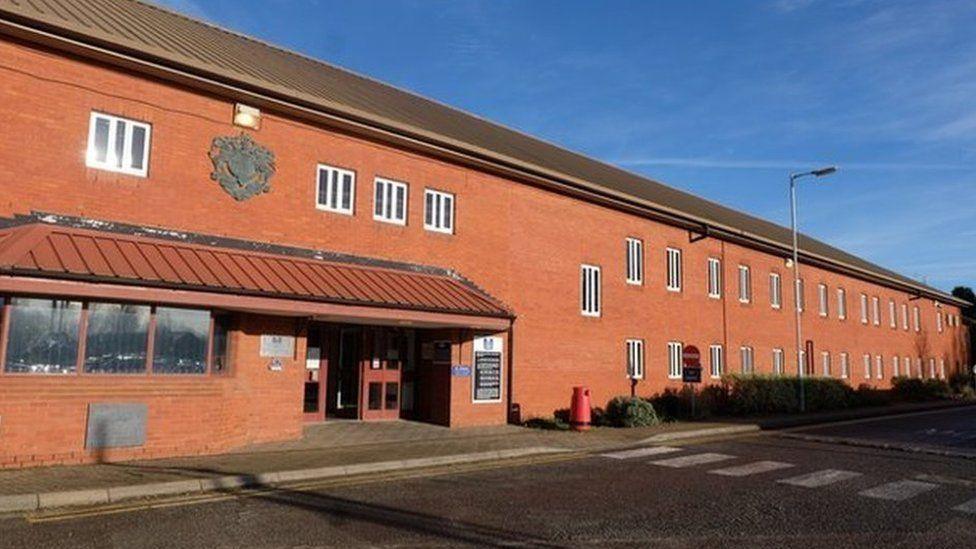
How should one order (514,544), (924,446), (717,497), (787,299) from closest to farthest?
1. (514,544)
2. (717,497)
3. (924,446)
4. (787,299)

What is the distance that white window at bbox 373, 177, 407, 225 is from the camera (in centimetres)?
1672

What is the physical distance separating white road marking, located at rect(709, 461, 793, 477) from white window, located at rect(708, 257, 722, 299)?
1510cm

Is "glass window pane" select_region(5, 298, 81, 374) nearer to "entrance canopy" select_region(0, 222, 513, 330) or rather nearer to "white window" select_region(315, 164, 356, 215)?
"entrance canopy" select_region(0, 222, 513, 330)

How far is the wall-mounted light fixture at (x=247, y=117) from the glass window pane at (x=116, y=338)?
4098 mm

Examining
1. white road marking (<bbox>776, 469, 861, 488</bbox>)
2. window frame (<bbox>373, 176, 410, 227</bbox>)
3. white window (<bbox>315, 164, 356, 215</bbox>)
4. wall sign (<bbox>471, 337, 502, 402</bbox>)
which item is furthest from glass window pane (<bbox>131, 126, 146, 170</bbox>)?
white road marking (<bbox>776, 469, 861, 488</bbox>)

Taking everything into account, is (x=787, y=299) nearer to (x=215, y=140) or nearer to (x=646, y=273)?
(x=646, y=273)

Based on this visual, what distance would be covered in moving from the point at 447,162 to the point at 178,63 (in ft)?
22.4

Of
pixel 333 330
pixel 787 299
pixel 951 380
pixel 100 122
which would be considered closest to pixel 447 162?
pixel 333 330

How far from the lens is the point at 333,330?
17156mm

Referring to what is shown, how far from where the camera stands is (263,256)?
1408cm

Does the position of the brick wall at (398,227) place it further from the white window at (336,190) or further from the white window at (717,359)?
the white window at (717,359)

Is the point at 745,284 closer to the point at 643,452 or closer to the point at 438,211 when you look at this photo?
the point at 438,211

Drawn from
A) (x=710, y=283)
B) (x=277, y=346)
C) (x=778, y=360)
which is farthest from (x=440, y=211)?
(x=778, y=360)

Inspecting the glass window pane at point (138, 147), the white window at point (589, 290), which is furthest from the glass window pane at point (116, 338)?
the white window at point (589, 290)
